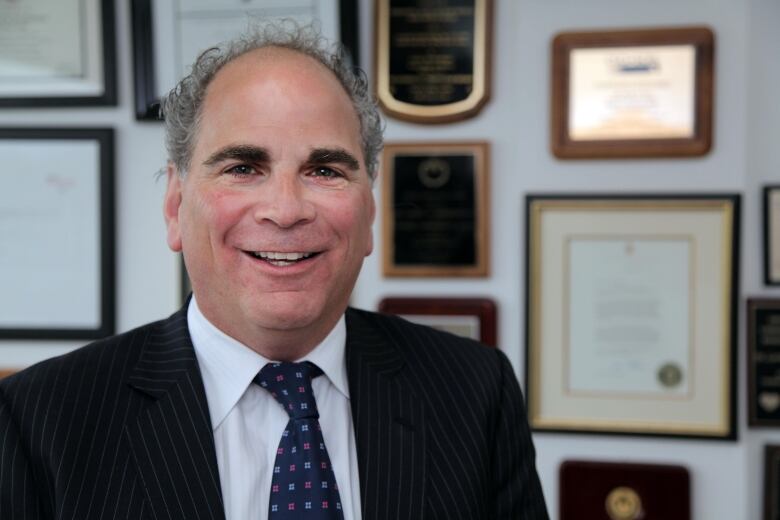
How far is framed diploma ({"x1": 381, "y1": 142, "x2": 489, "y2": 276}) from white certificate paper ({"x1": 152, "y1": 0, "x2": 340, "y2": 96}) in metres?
0.40

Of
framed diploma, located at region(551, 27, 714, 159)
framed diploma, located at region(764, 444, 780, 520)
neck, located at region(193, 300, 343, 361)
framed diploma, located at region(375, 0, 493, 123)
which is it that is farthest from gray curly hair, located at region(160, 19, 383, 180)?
framed diploma, located at region(764, 444, 780, 520)

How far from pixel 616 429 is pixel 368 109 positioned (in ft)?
3.65

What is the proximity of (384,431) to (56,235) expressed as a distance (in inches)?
54.2

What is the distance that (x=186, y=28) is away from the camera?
1937 millimetres

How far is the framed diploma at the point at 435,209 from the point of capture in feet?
6.12

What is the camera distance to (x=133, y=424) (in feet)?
3.30

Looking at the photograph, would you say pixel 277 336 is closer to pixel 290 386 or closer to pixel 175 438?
pixel 290 386

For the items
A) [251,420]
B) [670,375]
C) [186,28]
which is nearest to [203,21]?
[186,28]

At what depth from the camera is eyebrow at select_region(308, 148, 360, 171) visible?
1006mm

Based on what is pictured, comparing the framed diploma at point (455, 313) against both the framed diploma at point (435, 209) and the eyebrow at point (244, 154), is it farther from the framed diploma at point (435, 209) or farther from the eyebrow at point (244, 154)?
the eyebrow at point (244, 154)

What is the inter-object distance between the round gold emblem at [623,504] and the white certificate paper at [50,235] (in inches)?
58.5

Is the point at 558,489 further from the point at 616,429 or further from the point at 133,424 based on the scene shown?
the point at 133,424

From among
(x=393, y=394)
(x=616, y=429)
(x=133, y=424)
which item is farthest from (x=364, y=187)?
(x=616, y=429)

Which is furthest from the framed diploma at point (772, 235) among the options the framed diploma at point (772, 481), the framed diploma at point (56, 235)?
the framed diploma at point (56, 235)
